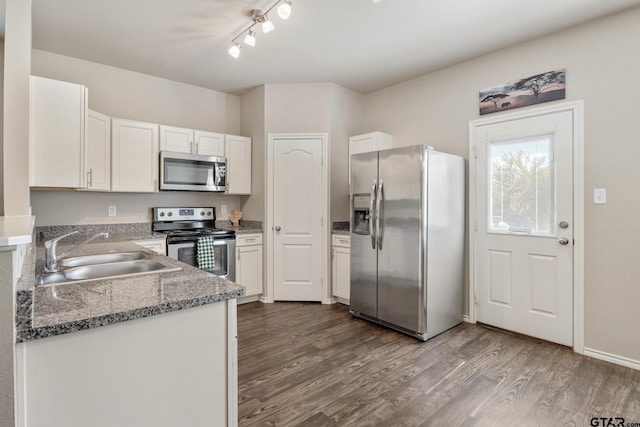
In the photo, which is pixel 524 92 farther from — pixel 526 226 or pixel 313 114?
pixel 313 114

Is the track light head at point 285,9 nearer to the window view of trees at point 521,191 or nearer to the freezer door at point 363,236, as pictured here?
the freezer door at point 363,236

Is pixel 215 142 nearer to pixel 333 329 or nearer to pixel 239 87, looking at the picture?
pixel 239 87

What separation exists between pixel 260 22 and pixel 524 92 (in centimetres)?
237

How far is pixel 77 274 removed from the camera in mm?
1817

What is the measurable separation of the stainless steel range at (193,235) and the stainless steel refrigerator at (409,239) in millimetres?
1444

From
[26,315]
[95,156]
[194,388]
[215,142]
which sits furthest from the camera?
[215,142]

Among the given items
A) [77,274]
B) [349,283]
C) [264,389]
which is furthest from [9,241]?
[349,283]

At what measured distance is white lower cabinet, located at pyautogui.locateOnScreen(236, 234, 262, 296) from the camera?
3.89 meters

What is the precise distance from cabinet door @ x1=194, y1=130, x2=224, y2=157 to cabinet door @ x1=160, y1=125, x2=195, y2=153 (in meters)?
0.07

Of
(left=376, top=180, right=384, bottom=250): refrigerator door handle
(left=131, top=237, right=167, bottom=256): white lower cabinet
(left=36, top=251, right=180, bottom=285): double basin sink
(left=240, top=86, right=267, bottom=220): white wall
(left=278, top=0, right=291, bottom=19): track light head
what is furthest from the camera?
(left=240, top=86, right=267, bottom=220): white wall

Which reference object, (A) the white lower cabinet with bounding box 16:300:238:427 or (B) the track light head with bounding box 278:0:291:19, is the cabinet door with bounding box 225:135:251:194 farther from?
(A) the white lower cabinet with bounding box 16:300:238:427

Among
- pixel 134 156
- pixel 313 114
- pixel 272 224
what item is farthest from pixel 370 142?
pixel 134 156

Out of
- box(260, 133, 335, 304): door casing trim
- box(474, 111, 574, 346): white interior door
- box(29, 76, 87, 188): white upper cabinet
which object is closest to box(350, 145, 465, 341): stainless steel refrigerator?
box(474, 111, 574, 346): white interior door

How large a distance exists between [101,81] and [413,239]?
11.8 ft
